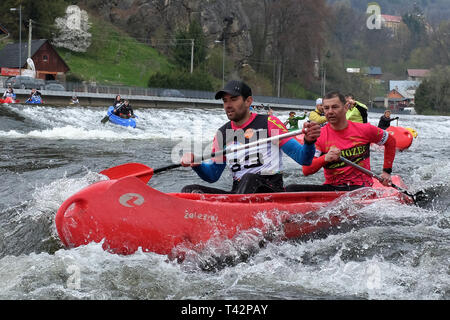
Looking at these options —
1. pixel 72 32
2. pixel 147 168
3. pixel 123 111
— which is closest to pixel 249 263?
pixel 147 168

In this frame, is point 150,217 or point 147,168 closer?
point 150,217

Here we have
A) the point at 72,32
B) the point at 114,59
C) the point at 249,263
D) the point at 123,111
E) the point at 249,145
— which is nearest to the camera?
the point at 249,263

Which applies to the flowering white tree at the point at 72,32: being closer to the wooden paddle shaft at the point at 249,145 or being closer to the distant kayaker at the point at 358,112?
the distant kayaker at the point at 358,112

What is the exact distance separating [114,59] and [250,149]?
52054 mm

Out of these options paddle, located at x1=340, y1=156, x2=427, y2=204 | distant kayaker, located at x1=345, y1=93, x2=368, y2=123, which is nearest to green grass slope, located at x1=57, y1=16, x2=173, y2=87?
distant kayaker, located at x1=345, y1=93, x2=368, y2=123

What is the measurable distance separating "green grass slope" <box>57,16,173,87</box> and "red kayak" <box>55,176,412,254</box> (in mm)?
44809

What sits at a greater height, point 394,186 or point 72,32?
point 72,32

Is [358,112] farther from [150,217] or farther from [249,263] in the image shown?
[150,217]

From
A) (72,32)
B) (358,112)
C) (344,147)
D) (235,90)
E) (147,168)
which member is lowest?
(147,168)

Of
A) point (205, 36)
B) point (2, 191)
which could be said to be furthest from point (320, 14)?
point (2, 191)

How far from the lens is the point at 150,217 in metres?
4.88

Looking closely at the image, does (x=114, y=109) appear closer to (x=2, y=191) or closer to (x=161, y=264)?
(x=2, y=191)

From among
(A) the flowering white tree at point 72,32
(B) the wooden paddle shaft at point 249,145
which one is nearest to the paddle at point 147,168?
(B) the wooden paddle shaft at point 249,145

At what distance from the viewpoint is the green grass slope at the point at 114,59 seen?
51.3m
